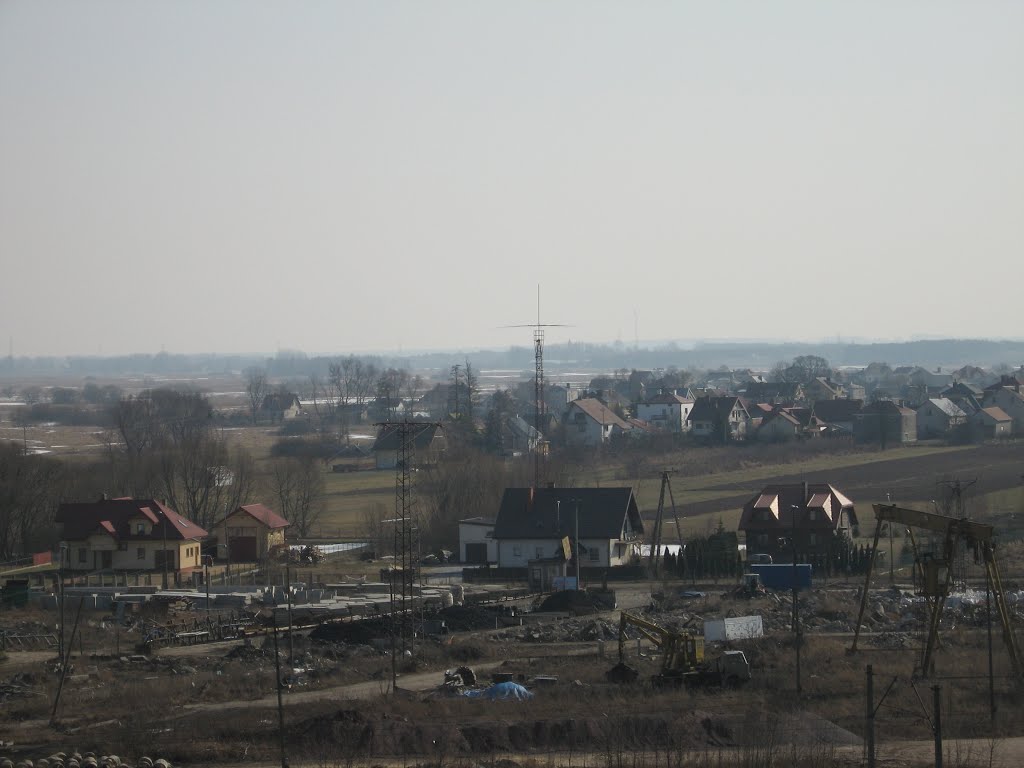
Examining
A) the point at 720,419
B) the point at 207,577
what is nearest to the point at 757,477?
the point at 720,419

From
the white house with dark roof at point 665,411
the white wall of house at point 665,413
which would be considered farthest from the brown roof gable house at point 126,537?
the white wall of house at point 665,413

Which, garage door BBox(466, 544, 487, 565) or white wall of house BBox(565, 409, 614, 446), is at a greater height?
white wall of house BBox(565, 409, 614, 446)

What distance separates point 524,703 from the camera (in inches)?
836

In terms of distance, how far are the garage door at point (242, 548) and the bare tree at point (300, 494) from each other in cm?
556

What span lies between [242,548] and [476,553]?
6872 millimetres

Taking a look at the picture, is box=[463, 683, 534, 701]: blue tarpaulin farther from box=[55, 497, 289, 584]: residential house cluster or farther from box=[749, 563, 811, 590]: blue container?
box=[55, 497, 289, 584]: residential house cluster

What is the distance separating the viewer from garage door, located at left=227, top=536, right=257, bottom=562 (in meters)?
Answer: 41.7

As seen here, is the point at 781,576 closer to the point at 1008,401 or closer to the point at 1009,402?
the point at 1009,402

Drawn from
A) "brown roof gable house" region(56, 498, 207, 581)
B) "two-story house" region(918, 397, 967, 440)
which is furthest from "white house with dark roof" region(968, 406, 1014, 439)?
"brown roof gable house" region(56, 498, 207, 581)

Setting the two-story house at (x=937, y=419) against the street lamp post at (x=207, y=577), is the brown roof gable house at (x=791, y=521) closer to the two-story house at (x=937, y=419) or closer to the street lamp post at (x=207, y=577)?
the street lamp post at (x=207, y=577)

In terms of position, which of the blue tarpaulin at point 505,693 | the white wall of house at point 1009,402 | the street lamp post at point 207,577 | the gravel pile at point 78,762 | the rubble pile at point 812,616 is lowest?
the street lamp post at point 207,577

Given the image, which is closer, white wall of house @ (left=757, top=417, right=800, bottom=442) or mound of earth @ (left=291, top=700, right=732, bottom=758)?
mound of earth @ (left=291, top=700, right=732, bottom=758)

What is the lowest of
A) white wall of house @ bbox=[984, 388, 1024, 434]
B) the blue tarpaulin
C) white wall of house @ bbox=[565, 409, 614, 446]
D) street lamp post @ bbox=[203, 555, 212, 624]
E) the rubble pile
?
street lamp post @ bbox=[203, 555, 212, 624]

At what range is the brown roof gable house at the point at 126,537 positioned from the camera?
129 ft
